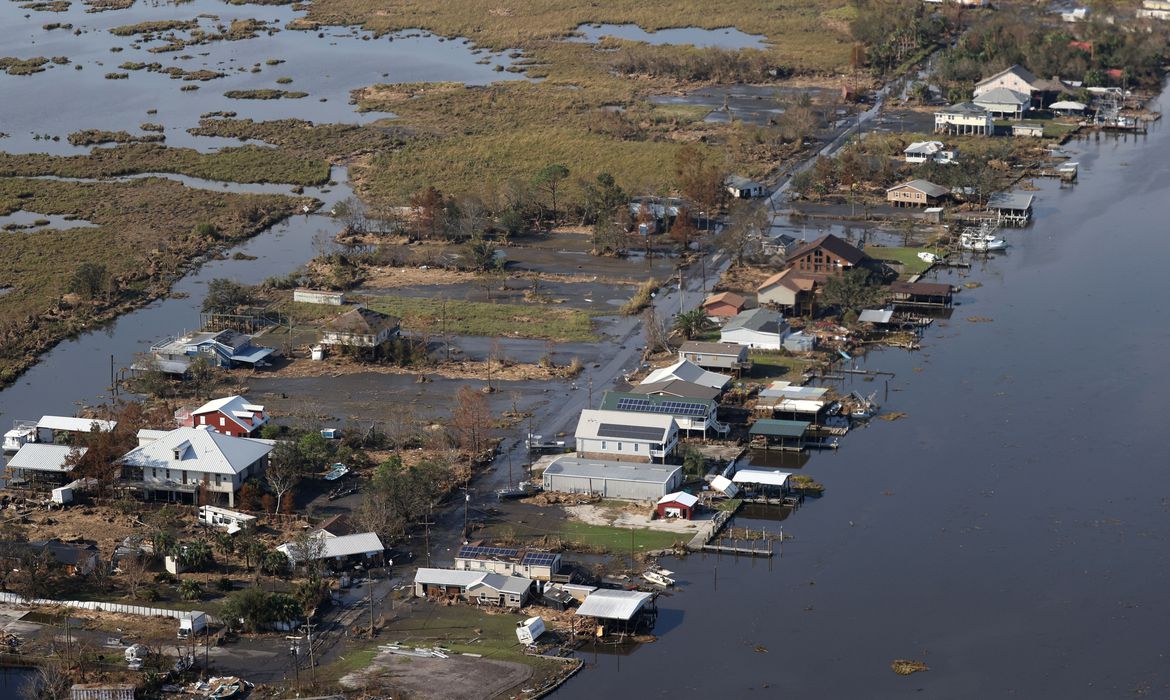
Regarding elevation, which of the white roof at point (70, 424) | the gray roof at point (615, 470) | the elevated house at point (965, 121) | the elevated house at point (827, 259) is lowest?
the gray roof at point (615, 470)

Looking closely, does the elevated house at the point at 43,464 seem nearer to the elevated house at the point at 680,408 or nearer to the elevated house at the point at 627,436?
the elevated house at the point at 627,436

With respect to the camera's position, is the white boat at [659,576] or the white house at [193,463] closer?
the white boat at [659,576]

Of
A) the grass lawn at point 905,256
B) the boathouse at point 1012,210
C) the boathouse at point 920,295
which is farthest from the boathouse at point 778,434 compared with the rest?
the boathouse at point 1012,210

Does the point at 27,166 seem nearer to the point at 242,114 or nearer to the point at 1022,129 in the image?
the point at 242,114

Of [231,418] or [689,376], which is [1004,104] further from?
[231,418]

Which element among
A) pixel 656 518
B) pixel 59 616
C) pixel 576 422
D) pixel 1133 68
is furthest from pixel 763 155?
pixel 59 616

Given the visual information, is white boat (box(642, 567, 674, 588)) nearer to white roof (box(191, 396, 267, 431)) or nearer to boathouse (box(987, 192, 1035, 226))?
white roof (box(191, 396, 267, 431))
